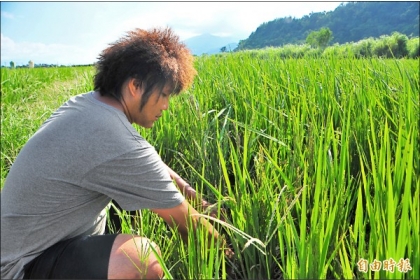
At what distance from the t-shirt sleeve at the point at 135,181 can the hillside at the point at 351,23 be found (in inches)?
3616

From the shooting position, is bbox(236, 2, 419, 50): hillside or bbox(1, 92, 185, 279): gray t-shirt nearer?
bbox(1, 92, 185, 279): gray t-shirt

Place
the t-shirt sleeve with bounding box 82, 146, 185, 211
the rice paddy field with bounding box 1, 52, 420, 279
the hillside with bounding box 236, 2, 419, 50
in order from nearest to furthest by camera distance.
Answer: the rice paddy field with bounding box 1, 52, 420, 279
the t-shirt sleeve with bounding box 82, 146, 185, 211
the hillside with bounding box 236, 2, 419, 50

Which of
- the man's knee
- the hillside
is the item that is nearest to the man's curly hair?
the man's knee

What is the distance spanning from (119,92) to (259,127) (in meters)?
0.75

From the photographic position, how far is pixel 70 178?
4.18 feet

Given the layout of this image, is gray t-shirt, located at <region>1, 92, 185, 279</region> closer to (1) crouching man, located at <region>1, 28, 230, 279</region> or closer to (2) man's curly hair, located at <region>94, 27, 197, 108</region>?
(1) crouching man, located at <region>1, 28, 230, 279</region>

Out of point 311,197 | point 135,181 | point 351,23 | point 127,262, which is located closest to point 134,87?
point 135,181

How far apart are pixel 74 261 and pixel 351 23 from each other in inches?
4119

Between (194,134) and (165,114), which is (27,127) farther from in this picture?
(194,134)

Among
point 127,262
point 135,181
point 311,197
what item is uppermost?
point 135,181

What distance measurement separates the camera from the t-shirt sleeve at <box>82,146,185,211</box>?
4.11 ft

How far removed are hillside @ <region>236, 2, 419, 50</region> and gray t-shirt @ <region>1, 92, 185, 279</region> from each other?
91850 millimetres

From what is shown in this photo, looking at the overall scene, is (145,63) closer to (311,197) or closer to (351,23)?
(311,197)

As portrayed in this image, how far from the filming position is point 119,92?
1.48 m
